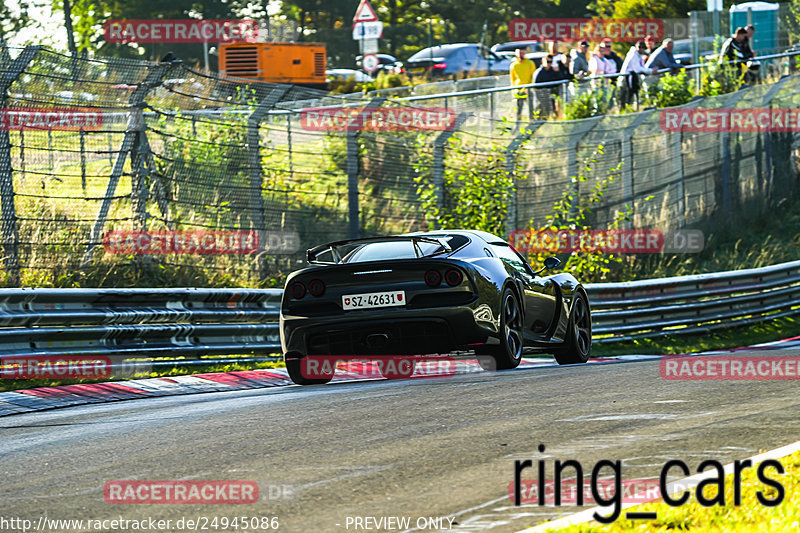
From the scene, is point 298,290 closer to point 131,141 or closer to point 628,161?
point 131,141

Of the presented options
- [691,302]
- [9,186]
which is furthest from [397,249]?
[691,302]

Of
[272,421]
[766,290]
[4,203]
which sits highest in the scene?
[4,203]

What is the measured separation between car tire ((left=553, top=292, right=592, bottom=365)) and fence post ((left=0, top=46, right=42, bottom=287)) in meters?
5.12

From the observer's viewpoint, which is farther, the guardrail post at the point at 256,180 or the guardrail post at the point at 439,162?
the guardrail post at the point at 439,162

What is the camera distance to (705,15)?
33.3 meters

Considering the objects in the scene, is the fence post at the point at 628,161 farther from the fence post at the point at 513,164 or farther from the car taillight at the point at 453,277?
the car taillight at the point at 453,277

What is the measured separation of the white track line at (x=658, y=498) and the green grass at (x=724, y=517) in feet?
0.22

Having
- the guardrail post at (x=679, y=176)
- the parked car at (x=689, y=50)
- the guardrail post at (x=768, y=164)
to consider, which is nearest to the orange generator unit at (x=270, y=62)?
the parked car at (x=689, y=50)

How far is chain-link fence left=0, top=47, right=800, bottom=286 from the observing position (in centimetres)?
1180

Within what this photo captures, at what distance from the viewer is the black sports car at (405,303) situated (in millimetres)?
9094

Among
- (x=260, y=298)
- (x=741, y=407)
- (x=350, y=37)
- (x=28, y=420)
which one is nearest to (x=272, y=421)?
(x=28, y=420)

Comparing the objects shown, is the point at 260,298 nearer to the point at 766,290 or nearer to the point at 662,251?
the point at 766,290

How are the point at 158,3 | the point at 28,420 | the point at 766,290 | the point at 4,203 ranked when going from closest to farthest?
the point at 28,420 → the point at 4,203 → the point at 766,290 → the point at 158,3

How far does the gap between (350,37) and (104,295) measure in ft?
157
